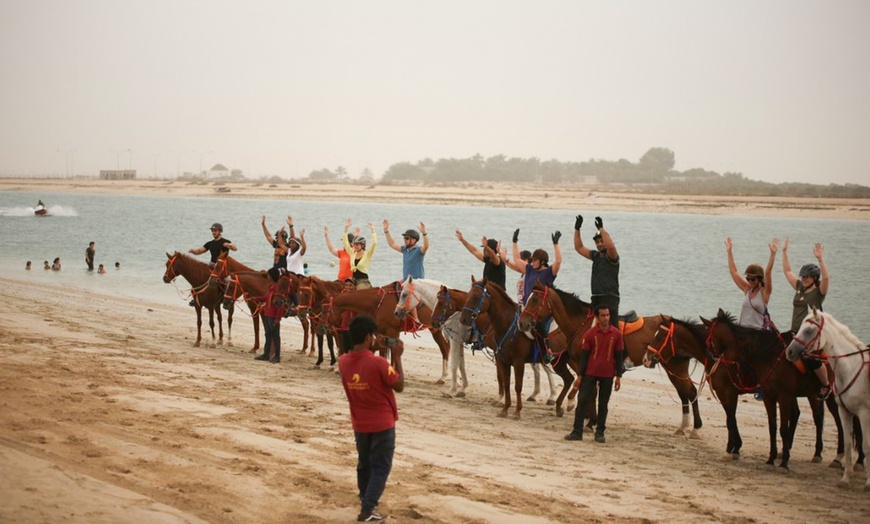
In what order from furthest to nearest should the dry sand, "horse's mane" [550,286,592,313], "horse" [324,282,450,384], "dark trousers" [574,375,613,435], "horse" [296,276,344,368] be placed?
"horse" [296,276,344,368]
"horse" [324,282,450,384]
"horse's mane" [550,286,592,313]
"dark trousers" [574,375,613,435]
the dry sand

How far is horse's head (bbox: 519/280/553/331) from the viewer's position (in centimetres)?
1248

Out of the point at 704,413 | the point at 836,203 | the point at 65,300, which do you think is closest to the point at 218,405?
the point at 704,413

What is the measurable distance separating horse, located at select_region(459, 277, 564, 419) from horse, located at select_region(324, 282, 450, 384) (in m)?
1.80

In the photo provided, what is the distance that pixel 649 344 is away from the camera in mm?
13102

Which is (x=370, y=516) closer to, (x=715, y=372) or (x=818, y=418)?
(x=715, y=372)

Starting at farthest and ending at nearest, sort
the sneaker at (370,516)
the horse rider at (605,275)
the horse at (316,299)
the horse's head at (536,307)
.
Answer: the horse at (316,299)
the horse's head at (536,307)
the horse rider at (605,275)
the sneaker at (370,516)

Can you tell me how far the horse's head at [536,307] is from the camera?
12.5 metres

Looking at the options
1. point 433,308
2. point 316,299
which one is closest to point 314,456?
point 433,308


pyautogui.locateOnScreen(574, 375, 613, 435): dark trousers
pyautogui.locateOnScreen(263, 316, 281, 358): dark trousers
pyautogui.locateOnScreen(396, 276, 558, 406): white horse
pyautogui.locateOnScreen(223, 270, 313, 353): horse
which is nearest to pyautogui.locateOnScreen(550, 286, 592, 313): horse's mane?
pyautogui.locateOnScreen(574, 375, 613, 435): dark trousers

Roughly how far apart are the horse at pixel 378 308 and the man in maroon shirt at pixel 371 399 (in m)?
7.41

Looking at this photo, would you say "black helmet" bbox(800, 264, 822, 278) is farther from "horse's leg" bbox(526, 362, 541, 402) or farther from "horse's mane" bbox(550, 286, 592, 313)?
"horse's leg" bbox(526, 362, 541, 402)

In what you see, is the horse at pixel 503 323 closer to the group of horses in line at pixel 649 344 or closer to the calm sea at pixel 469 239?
the group of horses in line at pixel 649 344

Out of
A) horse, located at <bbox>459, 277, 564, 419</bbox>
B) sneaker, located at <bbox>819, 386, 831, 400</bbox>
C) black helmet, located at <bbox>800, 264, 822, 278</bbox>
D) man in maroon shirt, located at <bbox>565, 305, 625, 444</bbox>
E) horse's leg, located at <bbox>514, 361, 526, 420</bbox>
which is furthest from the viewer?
horse, located at <bbox>459, 277, 564, 419</bbox>

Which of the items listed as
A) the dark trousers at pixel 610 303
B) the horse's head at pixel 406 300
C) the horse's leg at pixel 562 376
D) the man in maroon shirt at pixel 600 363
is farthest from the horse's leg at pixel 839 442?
the horse's head at pixel 406 300
